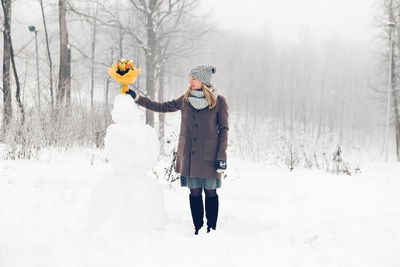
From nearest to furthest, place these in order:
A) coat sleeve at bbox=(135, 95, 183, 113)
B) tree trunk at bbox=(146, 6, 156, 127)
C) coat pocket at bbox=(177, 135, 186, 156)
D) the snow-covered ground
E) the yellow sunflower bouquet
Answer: the snow-covered ground, the yellow sunflower bouquet, coat pocket at bbox=(177, 135, 186, 156), coat sleeve at bbox=(135, 95, 183, 113), tree trunk at bbox=(146, 6, 156, 127)

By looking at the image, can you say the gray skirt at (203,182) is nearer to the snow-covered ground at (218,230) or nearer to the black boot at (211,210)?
the black boot at (211,210)

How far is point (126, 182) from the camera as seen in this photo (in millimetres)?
3119

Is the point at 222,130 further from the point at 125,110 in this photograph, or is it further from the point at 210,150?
the point at 125,110

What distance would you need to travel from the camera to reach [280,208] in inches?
142

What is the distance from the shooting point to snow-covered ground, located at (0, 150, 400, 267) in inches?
98.0

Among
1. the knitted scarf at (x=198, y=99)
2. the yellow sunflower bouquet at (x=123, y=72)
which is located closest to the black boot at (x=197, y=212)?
the knitted scarf at (x=198, y=99)

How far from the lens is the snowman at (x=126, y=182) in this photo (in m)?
3.00

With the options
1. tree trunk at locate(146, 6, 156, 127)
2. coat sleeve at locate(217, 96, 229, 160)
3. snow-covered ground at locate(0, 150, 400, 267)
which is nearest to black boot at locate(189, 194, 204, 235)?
snow-covered ground at locate(0, 150, 400, 267)

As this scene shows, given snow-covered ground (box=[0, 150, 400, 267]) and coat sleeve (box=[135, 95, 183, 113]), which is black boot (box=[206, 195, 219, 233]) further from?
coat sleeve (box=[135, 95, 183, 113])

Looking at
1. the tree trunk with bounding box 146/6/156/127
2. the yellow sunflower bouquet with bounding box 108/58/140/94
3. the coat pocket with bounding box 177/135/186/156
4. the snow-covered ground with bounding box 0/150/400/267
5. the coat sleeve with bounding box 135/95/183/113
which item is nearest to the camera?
the snow-covered ground with bounding box 0/150/400/267

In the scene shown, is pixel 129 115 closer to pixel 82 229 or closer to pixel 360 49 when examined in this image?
pixel 82 229

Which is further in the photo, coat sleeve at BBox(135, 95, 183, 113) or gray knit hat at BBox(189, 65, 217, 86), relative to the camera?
coat sleeve at BBox(135, 95, 183, 113)

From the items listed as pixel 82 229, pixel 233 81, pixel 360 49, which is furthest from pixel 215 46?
pixel 82 229

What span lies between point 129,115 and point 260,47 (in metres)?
40.2
